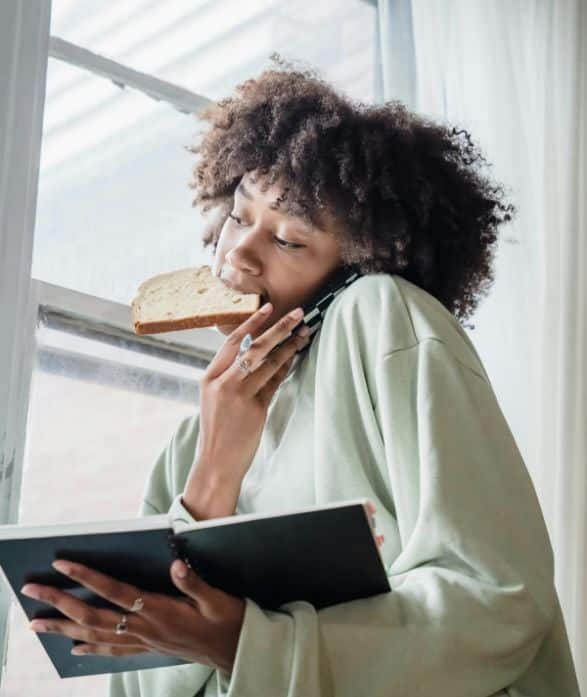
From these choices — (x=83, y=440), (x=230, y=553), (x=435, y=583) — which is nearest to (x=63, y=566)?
(x=230, y=553)

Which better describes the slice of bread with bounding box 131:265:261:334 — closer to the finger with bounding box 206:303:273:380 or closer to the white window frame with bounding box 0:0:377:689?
the finger with bounding box 206:303:273:380

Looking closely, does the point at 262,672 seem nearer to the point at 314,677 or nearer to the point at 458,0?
the point at 314,677

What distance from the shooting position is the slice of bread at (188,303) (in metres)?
1.61

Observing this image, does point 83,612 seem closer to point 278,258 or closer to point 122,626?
point 122,626

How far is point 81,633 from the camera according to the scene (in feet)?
4.00

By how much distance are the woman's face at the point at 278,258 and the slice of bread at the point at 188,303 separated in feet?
0.07

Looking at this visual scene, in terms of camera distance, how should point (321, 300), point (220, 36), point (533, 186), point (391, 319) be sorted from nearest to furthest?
point (391, 319) → point (321, 300) → point (220, 36) → point (533, 186)

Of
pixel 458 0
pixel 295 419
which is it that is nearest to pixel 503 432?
pixel 295 419

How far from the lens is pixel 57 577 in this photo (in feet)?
3.95

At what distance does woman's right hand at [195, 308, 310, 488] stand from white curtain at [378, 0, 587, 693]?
2.20ft

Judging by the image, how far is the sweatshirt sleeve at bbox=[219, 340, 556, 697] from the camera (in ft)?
3.92

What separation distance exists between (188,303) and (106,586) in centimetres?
56

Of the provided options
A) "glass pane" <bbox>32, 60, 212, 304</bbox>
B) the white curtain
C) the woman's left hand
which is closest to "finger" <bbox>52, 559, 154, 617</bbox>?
the woman's left hand

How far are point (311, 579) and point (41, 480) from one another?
26.2 inches
